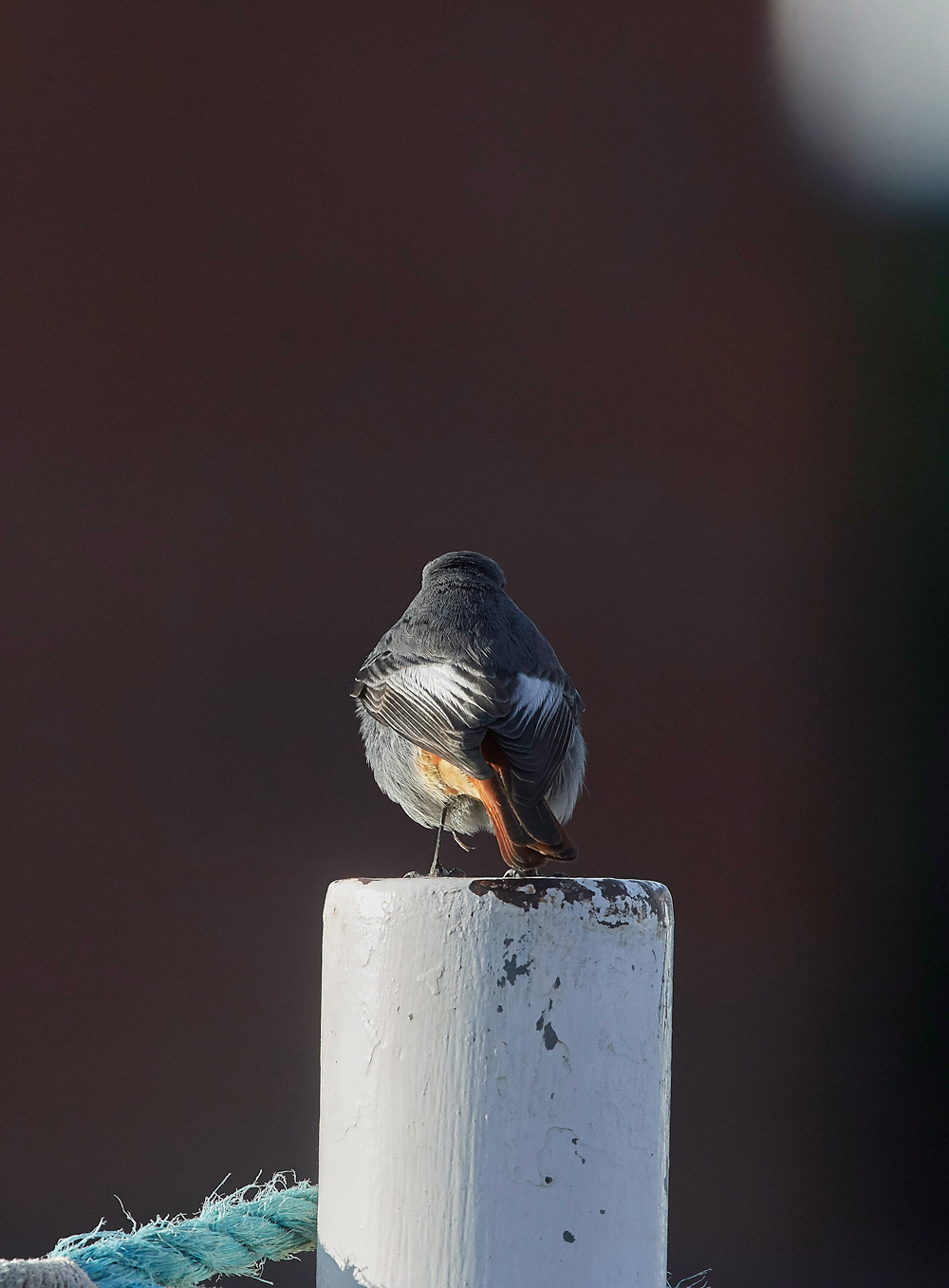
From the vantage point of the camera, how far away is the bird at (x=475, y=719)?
6.81ft

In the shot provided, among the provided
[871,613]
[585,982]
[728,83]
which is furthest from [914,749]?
[585,982]

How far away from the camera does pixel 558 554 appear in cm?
518

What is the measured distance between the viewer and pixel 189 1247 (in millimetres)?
1744

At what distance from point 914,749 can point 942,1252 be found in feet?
7.09

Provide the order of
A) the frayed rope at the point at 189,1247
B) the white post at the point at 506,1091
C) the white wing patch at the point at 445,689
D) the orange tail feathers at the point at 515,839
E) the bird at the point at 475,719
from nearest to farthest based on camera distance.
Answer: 1. the frayed rope at the point at 189,1247
2. the white post at the point at 506,1091
3. the orange tail feathers at the point at 515,839
4. the bird at the point at 475,719
5. the white wing patch at the point at 445,689

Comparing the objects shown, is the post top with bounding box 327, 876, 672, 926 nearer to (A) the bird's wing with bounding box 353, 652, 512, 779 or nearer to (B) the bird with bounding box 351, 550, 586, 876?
(B) the bird with bounding box 351, 550, 586, 876

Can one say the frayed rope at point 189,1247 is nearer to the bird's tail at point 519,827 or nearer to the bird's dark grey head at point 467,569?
the bird's tail at point 519,827

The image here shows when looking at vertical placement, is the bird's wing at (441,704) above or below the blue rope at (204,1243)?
above

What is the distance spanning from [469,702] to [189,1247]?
1.02 meters

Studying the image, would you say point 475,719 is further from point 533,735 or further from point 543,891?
point 543,891

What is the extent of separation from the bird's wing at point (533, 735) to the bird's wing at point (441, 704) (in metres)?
0.03

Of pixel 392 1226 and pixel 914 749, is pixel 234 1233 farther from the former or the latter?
pixel 914 749

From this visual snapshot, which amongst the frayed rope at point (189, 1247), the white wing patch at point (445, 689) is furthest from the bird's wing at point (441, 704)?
the frayed rope at point (189, 1247)

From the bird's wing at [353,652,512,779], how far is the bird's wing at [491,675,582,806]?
33mm
